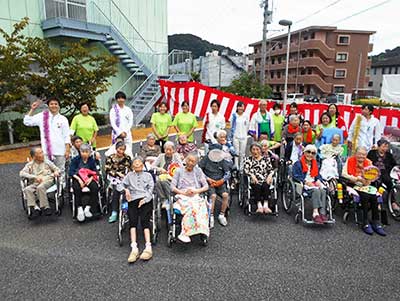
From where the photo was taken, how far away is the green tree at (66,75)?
849cm

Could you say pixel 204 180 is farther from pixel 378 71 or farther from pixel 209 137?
pixel 378 71

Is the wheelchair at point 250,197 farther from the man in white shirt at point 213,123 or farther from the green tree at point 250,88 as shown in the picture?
the green tree at point 250,88

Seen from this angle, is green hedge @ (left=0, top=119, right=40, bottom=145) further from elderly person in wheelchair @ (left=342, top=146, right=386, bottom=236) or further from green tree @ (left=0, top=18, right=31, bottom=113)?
elderly person in wheelchair @ (left=342, top=146, right=386, bottom=236)

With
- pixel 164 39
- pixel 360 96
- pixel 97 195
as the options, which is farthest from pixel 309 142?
pixel 360 96

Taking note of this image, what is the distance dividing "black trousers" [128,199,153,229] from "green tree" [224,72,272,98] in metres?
11.9

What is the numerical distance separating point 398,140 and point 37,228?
22.9 feet

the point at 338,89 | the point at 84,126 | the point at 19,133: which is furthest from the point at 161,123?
the point at 338,89

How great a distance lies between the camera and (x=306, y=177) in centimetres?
448

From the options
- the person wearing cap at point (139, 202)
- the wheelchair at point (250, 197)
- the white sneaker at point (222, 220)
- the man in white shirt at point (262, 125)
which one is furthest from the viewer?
the man in white shirt at point (262, 125)

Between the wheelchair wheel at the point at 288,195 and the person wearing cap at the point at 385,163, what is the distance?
1.33 meters

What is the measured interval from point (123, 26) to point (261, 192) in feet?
37.6

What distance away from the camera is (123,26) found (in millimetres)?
13164

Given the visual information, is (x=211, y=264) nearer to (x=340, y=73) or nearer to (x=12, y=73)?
(x=12, y=73)

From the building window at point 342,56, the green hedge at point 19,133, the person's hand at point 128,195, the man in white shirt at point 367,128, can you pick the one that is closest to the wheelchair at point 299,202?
the man in white shirt at point 367,128
